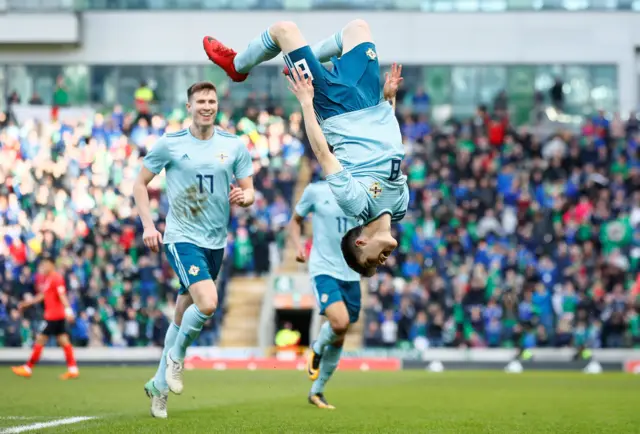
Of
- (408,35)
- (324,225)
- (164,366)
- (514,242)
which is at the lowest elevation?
(164,366)

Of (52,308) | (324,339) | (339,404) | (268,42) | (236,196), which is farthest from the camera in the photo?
(52,308)

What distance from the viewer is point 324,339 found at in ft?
43.7

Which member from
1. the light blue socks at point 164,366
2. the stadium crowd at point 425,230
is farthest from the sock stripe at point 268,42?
the stadium crowd at point 425,230

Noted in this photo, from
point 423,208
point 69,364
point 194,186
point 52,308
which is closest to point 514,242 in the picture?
point 423,208

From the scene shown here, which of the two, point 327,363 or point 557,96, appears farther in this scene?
point 557,96

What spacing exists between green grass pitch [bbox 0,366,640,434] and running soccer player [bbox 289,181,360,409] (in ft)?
1.52

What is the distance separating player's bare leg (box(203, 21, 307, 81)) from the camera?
995cm

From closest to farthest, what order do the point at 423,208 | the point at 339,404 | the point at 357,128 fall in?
the point at 357,128 → the point at 339,404 → the point at 423,208

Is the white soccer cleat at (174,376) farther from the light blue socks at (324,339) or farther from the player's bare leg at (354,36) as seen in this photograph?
the player's bare leg at (354,36)

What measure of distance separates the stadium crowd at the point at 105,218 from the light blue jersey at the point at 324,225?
12.5m

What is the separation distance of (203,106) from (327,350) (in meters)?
3.47

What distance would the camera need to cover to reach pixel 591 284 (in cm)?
2620

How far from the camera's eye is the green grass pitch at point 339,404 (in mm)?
10562

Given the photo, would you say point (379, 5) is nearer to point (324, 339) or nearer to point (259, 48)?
point (324, 339)
